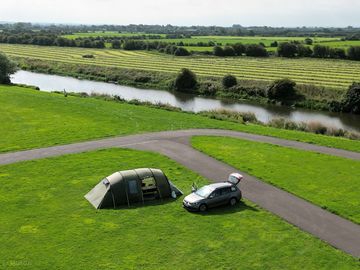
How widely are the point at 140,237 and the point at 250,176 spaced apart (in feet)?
39.8

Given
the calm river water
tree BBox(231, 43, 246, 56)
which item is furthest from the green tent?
tree BBox(231, 43, 246, 56)

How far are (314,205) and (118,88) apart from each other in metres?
72.1

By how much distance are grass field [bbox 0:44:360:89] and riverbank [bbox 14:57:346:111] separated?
5.14 metres

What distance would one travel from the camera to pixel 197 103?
7931cm

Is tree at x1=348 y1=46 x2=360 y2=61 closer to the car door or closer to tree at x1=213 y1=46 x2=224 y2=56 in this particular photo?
tree at x1=213 y1=46 x2=224 y2=56

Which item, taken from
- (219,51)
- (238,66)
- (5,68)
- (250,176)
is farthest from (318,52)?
(250,176)

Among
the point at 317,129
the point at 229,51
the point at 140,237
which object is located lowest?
the point at 317,129

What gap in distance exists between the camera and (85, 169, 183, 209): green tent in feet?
88.1

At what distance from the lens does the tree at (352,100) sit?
69.8m

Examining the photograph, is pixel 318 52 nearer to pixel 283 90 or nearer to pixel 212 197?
pixel 283 90

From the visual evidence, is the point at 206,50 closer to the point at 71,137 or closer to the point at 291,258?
the point at 71,137

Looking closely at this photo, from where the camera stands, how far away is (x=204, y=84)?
89.9 meters

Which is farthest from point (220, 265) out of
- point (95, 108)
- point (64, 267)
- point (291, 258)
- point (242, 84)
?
point (242, 84)

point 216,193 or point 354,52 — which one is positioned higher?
point 354,52
